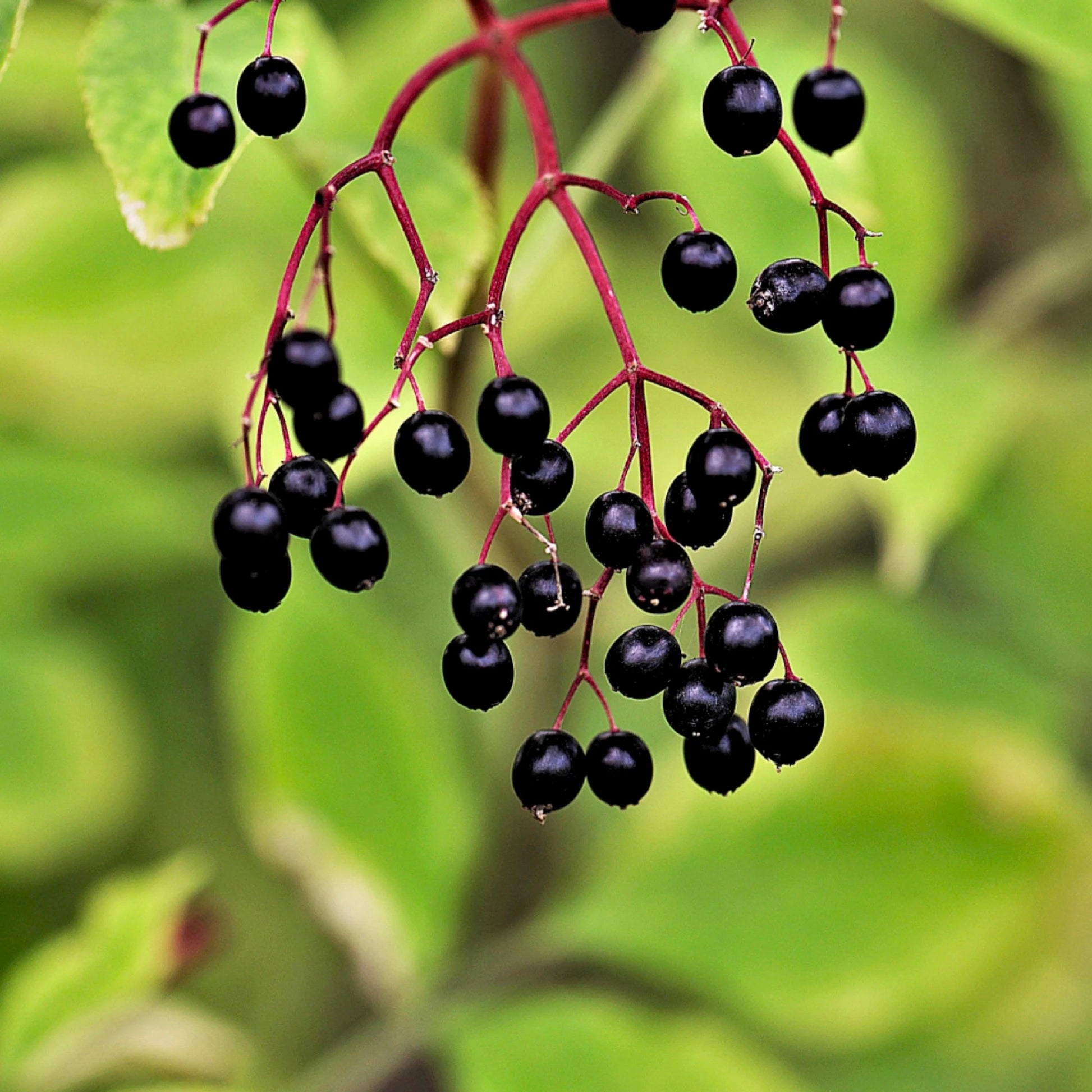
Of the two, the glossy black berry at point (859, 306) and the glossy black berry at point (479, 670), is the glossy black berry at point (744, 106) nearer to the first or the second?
the glossy black berry at point (859, 306)

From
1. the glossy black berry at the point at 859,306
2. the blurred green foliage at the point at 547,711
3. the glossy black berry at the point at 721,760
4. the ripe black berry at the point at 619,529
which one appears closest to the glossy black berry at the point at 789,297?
the glossy black berry at the point at 859,306

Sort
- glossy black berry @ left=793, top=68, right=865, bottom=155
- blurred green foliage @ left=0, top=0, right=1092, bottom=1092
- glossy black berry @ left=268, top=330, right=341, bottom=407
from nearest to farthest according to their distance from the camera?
glossy black berry @ left=268, top=330, right=341, bottom=407
glossy black berry @ left=793, top=68, right=865, bottom=155
blurred green foliage @ left=0, top=0, right=1092, bottom=1092

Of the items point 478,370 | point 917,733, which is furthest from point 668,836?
point 478,370

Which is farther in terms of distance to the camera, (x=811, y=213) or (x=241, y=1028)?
(x=241, y=1028)

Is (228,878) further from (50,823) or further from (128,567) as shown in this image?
(128,567)

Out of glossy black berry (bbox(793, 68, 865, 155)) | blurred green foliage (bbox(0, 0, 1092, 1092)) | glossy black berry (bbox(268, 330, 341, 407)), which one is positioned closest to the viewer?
glossy black berry (bbox(268, 330, 341, 407))

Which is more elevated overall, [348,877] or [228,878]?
[228,878]

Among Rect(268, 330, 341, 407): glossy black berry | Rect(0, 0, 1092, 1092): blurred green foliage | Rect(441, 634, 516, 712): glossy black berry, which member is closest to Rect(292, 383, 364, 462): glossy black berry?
Rect(268, 330, 341, 407): glossy black berry

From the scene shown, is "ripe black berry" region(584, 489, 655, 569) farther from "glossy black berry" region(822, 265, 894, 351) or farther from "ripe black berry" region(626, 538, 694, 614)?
"glossy black berry" region(822, 265, 894, 351)
